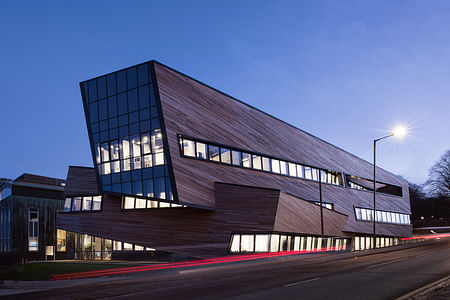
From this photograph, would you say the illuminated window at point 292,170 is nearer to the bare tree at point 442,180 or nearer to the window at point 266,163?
the window at point 266,163

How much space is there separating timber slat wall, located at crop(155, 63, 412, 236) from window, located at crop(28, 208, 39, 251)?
89.3 feet

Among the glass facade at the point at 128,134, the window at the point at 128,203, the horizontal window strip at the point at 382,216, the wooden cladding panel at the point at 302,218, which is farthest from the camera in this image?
the horizontal window strip at the point at 382,216

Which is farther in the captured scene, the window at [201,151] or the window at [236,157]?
the window at [236,157]

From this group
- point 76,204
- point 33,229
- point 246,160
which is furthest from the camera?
point 33,229

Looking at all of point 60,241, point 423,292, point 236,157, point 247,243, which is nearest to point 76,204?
point 60,241

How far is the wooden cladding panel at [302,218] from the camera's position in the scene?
31.7 meters

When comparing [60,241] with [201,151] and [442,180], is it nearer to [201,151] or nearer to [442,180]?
[201,151]

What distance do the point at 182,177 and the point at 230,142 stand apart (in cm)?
713

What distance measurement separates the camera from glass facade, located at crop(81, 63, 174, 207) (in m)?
32.0

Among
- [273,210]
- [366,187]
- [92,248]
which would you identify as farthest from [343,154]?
[92,248]

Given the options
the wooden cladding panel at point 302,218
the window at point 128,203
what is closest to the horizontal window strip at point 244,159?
the wooden cladding panel at point 302,218

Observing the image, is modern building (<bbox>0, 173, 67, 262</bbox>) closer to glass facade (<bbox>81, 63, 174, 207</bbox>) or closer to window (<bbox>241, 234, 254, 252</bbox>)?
glass facade (<bbox>81, 63, 174, 207</bbox>)

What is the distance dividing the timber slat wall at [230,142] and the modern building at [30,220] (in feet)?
78.8

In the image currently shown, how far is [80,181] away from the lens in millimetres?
42812
